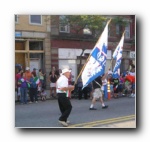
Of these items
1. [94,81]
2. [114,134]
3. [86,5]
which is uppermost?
[86,5]

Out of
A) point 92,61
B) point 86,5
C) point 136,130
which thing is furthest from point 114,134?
point 86,5

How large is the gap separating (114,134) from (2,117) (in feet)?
5.99

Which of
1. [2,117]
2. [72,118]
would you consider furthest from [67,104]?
[2,117]

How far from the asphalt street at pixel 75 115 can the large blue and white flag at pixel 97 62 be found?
0.40 m

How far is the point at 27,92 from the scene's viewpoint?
12195 mm

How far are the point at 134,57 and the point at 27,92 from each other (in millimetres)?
1848

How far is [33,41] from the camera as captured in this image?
39.3 feet

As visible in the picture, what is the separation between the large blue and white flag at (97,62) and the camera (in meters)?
12.2

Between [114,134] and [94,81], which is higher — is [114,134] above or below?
below

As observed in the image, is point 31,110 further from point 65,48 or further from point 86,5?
point 86,5

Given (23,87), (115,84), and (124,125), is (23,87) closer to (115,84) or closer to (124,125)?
(115,84)

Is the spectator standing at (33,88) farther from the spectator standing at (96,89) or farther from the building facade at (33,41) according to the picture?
the spectator standing at (96,89)

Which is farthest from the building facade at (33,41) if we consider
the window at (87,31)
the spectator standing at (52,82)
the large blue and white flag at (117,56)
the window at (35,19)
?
the large blue and white flag at (117,56)

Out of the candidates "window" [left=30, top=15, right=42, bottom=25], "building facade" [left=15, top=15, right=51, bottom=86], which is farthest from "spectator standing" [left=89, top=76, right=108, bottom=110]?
"window" [left=30, top=15, right=42, bottom=25]
